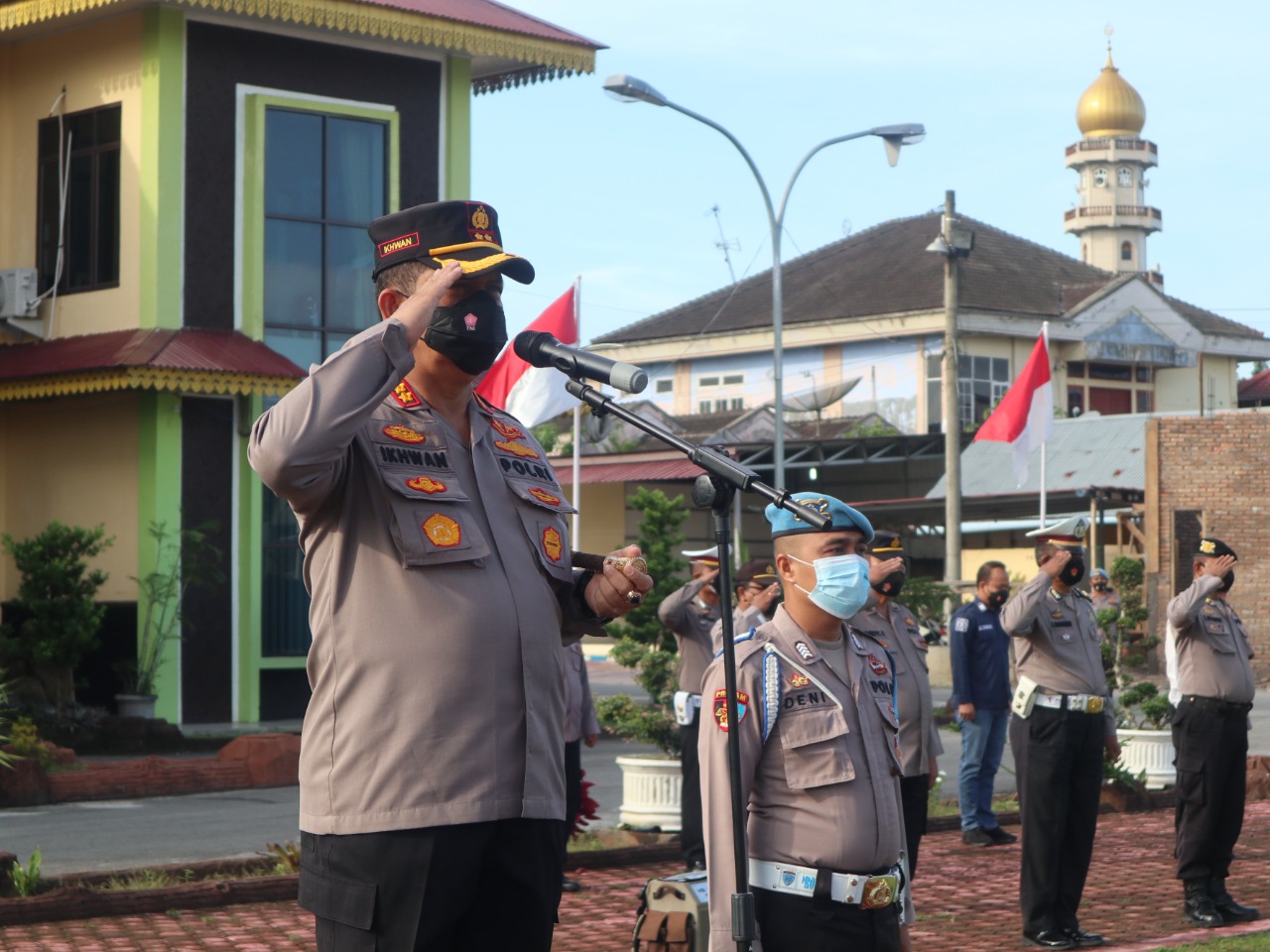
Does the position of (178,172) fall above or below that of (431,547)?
above

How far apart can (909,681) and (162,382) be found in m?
10.6

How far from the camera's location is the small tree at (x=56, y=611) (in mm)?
17625

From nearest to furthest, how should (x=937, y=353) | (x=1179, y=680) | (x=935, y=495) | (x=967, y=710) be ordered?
1. (x=1179, y=680)
2. (x=967, y=710)
3. (x=935, y=495)
4. (x=937, y=353)

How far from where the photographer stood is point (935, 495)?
4031 centimetres

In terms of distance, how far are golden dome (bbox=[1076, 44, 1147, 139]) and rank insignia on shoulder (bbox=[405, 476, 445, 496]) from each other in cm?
7684

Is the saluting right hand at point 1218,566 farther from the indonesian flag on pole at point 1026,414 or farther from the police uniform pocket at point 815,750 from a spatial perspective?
the indonesian flag on pole at point 1026,414

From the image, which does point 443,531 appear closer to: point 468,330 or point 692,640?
point 468,330

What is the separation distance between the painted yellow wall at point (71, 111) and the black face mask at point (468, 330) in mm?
16302

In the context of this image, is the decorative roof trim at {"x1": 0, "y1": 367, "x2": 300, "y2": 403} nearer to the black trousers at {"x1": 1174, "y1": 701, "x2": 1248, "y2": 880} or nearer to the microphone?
the black trousers at {"x1": 1174, "y1": 701, "x2": 1248, "y2": 880}

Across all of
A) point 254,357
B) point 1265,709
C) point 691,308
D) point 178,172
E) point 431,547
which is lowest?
point 1265,709

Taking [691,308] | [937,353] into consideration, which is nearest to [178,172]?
[937,353]

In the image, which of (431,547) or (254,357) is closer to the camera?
(431,547)

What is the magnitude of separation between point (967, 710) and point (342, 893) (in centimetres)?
1036

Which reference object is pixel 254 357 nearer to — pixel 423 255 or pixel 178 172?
pixel 178 172
